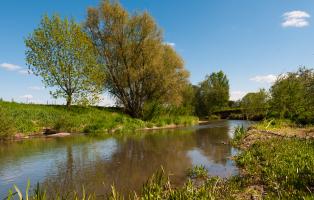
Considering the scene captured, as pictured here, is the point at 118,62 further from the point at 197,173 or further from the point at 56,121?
the point at 197,173

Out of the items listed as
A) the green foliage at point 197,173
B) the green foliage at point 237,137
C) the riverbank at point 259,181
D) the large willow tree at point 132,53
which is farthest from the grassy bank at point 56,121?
the riverbank at point 259,181

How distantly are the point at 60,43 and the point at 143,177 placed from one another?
3082 centimetres

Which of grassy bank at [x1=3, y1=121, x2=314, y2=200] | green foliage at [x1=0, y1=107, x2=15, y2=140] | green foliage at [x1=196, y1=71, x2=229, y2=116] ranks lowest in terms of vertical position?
grassy bank at [x1=3, y1=121, x2=314, y2=200]

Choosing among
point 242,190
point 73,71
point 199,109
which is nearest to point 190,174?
point 242,190

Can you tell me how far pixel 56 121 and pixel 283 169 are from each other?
24.3m

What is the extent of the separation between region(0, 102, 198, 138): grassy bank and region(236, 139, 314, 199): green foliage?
19.2 m

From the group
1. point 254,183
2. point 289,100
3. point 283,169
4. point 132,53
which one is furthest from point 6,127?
point 289,100

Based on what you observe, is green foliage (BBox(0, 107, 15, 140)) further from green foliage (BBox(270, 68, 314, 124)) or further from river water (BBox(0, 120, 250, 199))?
green foliage (BBox(270, 68, 314, 124))

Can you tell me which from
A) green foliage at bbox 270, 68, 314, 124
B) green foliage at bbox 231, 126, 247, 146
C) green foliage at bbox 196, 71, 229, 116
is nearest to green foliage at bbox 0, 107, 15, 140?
green foliage at bbox 231, 126, 247, 146

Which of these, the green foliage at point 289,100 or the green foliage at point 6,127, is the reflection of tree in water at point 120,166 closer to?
the green foliage at point 6,127

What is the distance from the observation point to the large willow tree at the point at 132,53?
4262cm

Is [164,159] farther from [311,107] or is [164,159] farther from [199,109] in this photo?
[199,109]

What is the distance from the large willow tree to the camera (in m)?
42.6

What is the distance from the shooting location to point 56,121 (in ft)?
96.7
